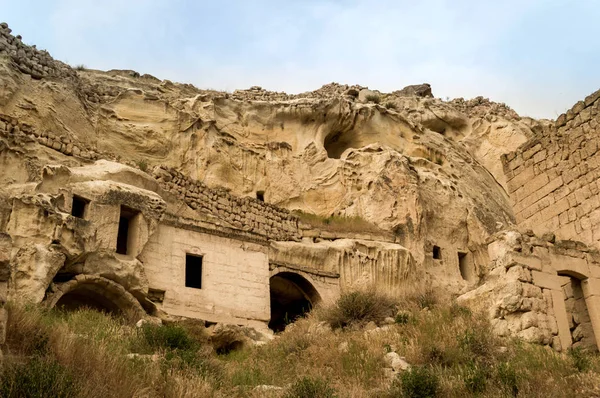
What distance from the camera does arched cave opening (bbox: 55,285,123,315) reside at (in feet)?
46.6

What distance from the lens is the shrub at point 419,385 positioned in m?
9.09

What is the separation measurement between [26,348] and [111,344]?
68.5 inches

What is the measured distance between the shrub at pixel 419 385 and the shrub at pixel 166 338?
3.70 meters

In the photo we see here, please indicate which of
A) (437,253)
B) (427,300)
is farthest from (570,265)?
(437,253)

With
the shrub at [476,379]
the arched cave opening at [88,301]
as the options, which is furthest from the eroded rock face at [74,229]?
the shrub at [476,379]

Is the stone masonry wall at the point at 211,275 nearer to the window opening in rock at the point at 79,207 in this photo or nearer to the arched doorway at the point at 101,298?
the arched doorway at the point at 101,298

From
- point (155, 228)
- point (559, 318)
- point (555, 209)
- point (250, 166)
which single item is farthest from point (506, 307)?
point (250, 166)

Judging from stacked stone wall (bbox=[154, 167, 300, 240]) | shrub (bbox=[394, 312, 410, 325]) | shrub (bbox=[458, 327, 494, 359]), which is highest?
stacked stone wall (bbox=[154, 167, 300, 240])

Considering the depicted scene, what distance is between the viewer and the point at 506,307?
1140 cm

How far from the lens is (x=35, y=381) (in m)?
7.24

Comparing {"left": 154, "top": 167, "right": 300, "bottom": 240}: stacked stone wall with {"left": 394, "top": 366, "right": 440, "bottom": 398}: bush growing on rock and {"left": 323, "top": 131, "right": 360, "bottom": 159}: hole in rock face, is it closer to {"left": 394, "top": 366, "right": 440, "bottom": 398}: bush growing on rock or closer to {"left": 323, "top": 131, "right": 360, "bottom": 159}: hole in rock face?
{"left": 323, "top": 131, "right": 360, "bottom": 159}: hole in rock face

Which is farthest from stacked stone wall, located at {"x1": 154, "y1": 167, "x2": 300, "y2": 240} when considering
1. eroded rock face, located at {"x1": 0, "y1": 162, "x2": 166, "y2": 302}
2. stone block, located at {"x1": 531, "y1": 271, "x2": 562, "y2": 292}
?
stone block, located at {"x1": 531, "y1": 271, "x2": 562, "y2": 292}

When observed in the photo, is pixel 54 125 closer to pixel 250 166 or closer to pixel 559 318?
pixel 250 166

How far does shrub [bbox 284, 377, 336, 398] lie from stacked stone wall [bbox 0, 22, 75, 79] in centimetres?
1516
